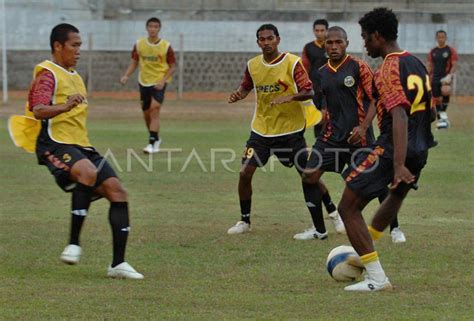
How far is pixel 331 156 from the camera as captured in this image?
10.1 metres

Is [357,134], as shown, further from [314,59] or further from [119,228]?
[314,59]

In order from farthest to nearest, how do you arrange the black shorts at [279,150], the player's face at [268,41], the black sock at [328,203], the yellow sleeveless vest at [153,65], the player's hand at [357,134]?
the yellow sleeveless vest at [153,65]
the black sock at [328,203]
the black shorts at [279,150]
the player's face at [268,41]
the player's hand at [357,134]

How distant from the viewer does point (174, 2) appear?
36.5 m

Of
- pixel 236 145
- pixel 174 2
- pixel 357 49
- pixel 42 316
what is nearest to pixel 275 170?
pixel 236 145

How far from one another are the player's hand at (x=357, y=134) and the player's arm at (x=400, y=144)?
93.7 inches

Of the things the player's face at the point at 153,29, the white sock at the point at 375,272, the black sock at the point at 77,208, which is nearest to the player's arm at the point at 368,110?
the white sock at the point at 375,272

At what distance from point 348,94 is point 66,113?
2943 mm

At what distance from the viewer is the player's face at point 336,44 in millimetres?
10039

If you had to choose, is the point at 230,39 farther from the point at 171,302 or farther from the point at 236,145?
the point at 171,302

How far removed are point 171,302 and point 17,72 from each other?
28.5m

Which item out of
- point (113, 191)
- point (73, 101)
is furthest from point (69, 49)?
point (113, 191)

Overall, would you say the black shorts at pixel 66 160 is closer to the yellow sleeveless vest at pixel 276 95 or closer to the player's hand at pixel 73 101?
the player's hand at pixel 73 101

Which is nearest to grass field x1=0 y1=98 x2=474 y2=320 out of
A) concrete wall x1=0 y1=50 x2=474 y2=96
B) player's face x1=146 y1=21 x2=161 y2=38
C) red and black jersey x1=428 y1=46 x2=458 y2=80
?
player's face x1=146 y1=21 x2=161 y2=38

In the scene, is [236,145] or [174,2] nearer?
[236,145]
